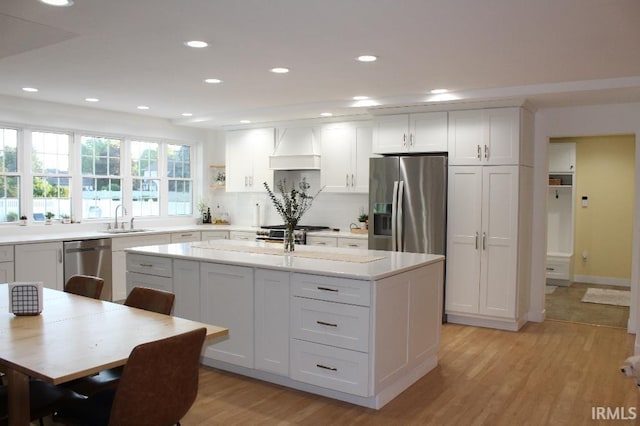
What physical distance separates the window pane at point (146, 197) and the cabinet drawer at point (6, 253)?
2116 millimetres

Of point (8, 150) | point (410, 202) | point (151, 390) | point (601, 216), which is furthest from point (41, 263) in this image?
point (601, 216)

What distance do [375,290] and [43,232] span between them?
15.1ft

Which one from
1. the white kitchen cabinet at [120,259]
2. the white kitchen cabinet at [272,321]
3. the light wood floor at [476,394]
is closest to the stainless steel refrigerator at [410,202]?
the light wood floor at [476,394]

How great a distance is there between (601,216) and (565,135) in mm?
3130

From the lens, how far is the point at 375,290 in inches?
130

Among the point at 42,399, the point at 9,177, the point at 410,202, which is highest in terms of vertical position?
the point at 9,177

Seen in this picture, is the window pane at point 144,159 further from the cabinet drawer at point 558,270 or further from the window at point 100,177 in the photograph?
the cabinet drawer at point 558,270

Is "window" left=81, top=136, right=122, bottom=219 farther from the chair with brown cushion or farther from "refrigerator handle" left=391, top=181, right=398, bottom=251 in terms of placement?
the chair with brown cushion

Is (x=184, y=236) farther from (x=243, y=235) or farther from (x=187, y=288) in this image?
(x=187, y=288)

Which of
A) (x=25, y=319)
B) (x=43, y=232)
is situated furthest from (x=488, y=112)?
(x=43, y=232)

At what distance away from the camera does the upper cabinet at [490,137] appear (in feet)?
17.4

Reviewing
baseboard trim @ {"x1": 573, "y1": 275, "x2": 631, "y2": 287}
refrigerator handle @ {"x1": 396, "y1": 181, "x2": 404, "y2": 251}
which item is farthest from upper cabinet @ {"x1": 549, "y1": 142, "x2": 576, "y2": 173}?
refrigerator handle @ {"x1": 396, "y1": 181, "x2": 404, "y2": 251}

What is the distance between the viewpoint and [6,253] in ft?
17.3

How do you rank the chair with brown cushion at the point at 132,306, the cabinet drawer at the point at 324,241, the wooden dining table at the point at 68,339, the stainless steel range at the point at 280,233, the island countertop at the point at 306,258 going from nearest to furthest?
the wooden dining table at the point at 68,339 < the chair with brown cushion at the point at 132,306 < the island countertop at the point at 306,258 < the cabinet drawer at the point at 324,241 < the stainless steel range at the point at 280,233
